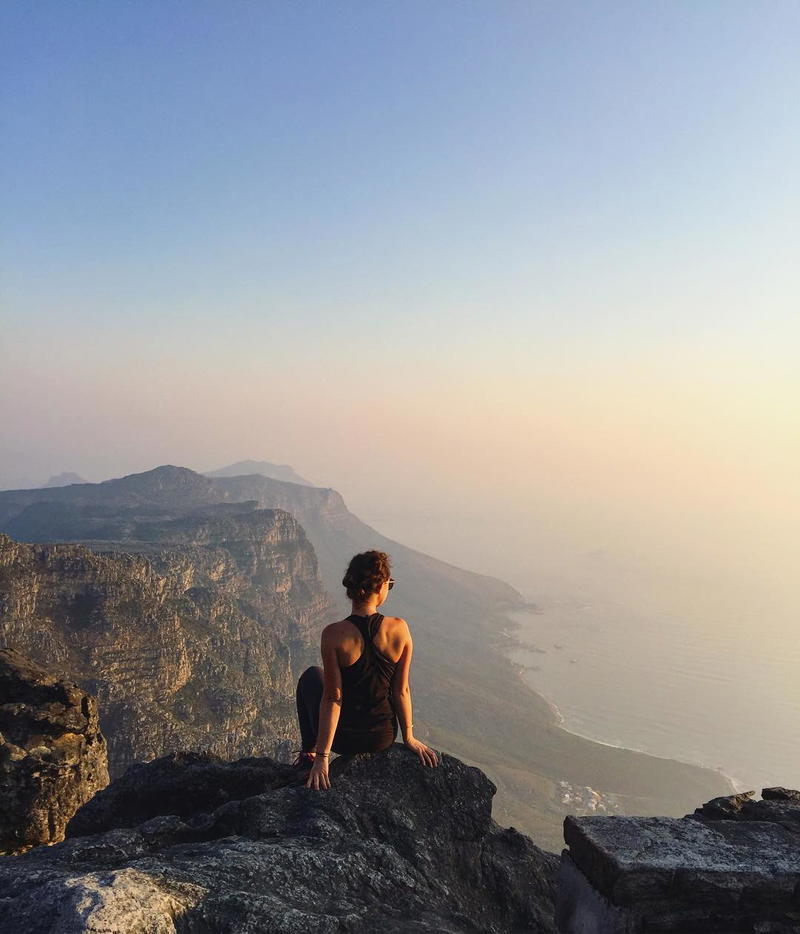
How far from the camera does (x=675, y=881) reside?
7379 mm

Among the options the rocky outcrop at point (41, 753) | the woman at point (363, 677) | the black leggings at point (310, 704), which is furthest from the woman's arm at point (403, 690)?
the rocky outcrop at point (41, 753)

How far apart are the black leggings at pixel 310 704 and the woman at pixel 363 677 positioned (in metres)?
0.29

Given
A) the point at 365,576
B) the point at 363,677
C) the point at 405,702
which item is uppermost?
the point at 365,576

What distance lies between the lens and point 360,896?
721 cm

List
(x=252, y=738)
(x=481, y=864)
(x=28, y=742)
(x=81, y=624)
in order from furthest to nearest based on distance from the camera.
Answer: (x=252, y=738), (x=81, y=624), (x=28, y=742), (x=481, y=864)

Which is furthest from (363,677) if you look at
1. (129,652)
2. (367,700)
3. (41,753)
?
(129,652)

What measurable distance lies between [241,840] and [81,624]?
539 ft

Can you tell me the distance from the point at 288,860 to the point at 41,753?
42.2 feet

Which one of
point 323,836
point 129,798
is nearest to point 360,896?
point 323,836

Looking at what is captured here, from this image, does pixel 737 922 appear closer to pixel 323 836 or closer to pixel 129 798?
pixel 323 836

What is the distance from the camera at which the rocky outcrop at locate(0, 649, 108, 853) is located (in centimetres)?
1445

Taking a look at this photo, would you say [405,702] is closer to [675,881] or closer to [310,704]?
[310,704]

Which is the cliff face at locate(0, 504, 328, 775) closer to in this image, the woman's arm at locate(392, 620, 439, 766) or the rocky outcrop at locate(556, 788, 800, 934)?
the woman's arm at locate(392, 620, 439, 766)

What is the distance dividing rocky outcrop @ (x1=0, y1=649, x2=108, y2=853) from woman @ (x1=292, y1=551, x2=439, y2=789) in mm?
9128
